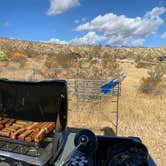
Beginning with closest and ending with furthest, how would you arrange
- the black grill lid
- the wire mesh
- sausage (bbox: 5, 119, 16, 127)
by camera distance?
the black grill lid → sausage (bbox: 5, 119, 16, 127) → the wire mesh

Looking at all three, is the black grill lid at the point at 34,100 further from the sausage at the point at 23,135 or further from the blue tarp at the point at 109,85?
the blue tarp at the point at 109,85

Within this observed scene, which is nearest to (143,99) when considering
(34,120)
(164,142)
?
(164,142)

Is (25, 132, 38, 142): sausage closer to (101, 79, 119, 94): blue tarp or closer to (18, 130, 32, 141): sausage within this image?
(18, 130, 32, 141): sausage

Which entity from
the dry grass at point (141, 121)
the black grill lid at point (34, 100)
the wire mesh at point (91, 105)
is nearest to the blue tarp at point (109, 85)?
the wire mesh at point (91, 105)

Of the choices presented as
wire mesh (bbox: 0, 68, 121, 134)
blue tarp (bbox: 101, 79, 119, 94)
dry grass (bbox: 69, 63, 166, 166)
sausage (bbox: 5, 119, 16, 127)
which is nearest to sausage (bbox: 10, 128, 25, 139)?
sausage (bbox: 5, 119, 16, 127)

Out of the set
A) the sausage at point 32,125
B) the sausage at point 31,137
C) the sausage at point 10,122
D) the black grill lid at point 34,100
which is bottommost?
the sausage at point 31,137

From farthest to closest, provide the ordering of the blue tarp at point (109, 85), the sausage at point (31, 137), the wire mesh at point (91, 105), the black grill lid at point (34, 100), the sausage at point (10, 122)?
1. the wire mesh at point (91, 105)
2. the blue tarp at point (109, 85)
3. the sausage at point (10, 122)
4. the black grill lid at point (34, 100)
5. the sausage at point (31, 137)

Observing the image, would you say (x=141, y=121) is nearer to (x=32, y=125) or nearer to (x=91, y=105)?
(x=91, y=105)

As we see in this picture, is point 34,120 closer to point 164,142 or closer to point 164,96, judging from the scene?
point 164,142

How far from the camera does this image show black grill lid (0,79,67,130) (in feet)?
9.03

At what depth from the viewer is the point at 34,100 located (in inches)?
115

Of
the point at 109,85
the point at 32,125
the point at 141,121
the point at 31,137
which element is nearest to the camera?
the point at 31,137

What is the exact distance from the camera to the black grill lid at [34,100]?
275 centimetres

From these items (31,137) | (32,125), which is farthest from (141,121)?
(31,137)
